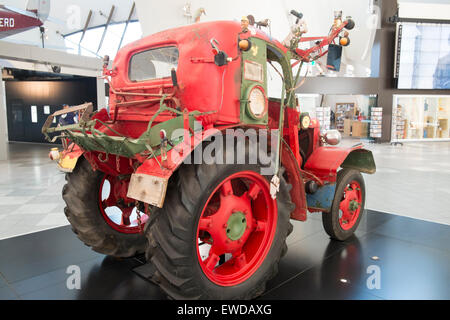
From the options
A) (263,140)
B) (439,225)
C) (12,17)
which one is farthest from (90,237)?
(12,17)

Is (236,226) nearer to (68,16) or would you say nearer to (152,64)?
(152,64)

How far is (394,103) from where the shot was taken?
15.6 meters

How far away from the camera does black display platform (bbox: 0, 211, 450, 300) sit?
8.55ft

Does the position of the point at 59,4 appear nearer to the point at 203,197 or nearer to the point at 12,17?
the point at 12,17

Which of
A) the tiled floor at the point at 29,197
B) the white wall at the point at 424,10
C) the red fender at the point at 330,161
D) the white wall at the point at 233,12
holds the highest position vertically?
the white wall at the point at 424,10

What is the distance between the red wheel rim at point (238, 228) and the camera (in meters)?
2.33

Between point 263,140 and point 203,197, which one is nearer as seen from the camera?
point 203,197

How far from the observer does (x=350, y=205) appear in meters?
3.76

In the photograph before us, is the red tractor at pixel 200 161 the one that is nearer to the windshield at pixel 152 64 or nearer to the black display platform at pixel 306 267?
the windshield at pixel 152 64

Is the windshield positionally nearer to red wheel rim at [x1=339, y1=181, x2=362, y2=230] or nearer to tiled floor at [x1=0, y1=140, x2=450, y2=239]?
red wheel rim at [x1=339, y1=181, x2=362, y2=230]

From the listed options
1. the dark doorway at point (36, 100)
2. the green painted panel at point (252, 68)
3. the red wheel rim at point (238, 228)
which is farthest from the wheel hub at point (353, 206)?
the dark doorway at point (36, 100)

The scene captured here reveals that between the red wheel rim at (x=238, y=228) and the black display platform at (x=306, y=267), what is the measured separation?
1.09 feet

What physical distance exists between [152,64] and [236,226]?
5.24 ft

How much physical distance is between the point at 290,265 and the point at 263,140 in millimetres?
1277
